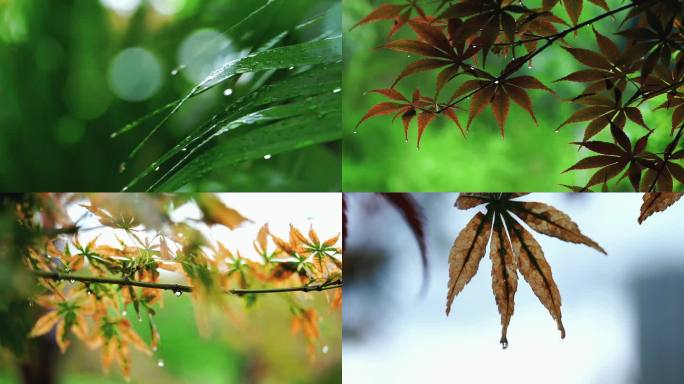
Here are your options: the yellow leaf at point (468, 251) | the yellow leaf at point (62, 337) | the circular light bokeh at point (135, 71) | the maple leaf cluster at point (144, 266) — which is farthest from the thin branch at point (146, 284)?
the circular light bokeh at point (135, 71)

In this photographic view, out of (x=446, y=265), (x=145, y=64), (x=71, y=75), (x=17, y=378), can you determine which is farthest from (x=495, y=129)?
(x=17, y=378)

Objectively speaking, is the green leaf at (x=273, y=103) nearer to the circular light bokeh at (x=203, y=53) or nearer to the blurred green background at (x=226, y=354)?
the circular light bokeh at (x=203, y=53)

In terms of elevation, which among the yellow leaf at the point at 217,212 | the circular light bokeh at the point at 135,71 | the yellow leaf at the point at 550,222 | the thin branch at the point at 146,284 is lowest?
the thin branch at the point at 146,284

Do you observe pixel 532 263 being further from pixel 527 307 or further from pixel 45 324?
pixel 45 324

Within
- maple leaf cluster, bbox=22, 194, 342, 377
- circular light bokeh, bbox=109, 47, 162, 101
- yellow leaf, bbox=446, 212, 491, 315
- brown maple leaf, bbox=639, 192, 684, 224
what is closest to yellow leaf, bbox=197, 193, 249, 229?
maple leaf cluster, bbox=22, 194, 342, 377

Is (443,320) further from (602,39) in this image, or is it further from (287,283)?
(602,39)

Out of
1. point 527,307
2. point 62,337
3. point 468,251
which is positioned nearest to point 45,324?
point 62,337
